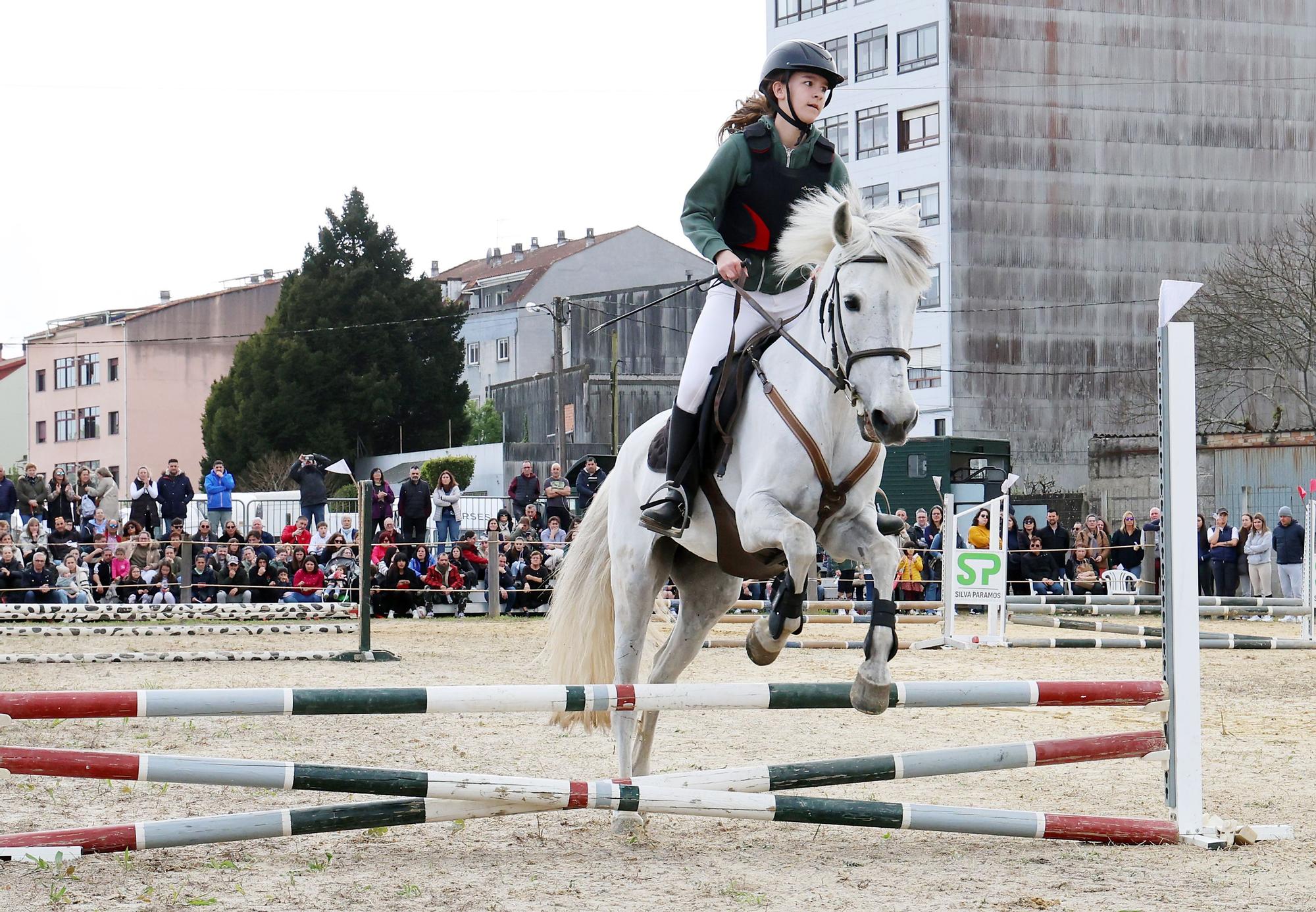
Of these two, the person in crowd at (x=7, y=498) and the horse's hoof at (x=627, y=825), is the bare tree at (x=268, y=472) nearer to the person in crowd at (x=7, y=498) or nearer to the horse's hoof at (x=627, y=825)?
the person in crowd at (x=7, y=498)

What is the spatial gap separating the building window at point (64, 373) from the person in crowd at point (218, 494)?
4443 cm

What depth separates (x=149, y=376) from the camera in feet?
193

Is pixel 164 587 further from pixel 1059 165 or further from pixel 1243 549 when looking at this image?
pixel 1059 165

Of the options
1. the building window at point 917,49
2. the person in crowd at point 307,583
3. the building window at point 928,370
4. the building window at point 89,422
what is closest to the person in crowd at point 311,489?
A: the person in crowd at point 307,583

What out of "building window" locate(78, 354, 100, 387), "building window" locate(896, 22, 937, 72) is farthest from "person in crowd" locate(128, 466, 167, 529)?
"building window" locate(78, 354, 100, 387)

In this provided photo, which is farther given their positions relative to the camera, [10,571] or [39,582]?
[39,582]

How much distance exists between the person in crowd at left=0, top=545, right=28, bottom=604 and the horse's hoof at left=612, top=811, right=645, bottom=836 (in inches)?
517

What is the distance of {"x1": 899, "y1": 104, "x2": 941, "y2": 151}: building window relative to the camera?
4153 cm

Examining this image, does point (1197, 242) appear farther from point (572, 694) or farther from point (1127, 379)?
point (572, 694)

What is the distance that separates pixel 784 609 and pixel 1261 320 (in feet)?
114

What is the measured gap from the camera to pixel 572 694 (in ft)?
16.2

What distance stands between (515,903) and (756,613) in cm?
1415

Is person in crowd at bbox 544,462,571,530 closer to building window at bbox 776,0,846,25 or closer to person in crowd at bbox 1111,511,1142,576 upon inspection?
person in crowd at bbox 1111,511,1142,576

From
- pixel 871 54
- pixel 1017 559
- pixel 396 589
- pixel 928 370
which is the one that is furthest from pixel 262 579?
pixel 871 54
